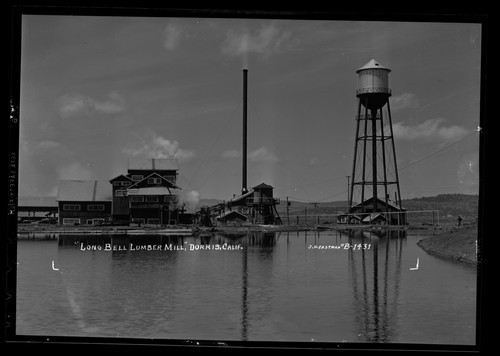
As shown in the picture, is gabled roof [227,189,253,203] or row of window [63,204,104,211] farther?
row of window [63,204,104,211]

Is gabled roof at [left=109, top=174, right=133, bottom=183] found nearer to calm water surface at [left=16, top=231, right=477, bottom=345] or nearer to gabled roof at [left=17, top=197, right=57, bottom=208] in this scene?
gabled roof at [left=17, top=197, right=57, bottom=208]

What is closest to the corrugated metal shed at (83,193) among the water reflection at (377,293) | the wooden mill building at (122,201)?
the wooden mill building at (122,201)

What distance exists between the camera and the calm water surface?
1096 centimetres

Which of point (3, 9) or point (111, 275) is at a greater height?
point (3, 9)

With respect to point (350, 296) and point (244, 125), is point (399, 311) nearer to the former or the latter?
point (350, 296)

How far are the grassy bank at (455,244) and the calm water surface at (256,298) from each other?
2.26 ft

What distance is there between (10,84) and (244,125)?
7.18 metres

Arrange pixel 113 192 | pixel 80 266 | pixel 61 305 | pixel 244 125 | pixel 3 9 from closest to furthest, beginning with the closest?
pixel 3 9, pixel 244 125, pixel 61 305, pixel 80 266, pixel 113 192

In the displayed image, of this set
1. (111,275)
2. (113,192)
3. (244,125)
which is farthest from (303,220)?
(244,125)

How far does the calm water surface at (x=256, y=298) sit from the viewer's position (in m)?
11.0

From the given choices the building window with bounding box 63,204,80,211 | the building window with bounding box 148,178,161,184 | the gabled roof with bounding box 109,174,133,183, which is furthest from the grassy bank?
the building window with bounding box 63,204,80,211

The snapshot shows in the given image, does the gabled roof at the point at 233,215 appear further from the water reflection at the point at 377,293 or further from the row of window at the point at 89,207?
the water reflection at the point at 377,293

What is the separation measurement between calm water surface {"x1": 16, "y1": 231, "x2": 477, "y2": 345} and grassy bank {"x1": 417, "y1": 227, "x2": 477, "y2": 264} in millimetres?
687

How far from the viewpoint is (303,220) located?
24.4 meters
